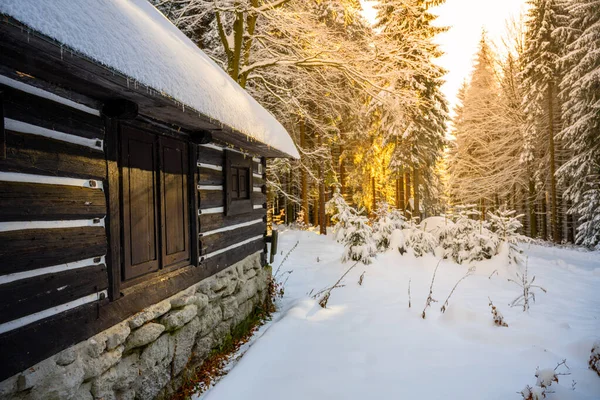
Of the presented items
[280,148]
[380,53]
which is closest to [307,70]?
[380,53]

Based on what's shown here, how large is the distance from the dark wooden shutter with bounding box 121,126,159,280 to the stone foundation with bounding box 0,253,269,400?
509 millimetres

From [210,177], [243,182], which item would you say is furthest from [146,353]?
[243,182]

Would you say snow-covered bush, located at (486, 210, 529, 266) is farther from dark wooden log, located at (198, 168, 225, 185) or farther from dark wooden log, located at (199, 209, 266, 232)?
dark wooden log, located at (198, 168, 225, 185)

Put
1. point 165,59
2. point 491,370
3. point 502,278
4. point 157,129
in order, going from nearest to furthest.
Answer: point 165,59 → point 157,129 → point 491,370 → point 502,278

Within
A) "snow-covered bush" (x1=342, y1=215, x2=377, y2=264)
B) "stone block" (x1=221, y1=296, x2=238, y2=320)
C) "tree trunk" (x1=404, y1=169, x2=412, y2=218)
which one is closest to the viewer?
"stone block" (x1=221, y1=296, x2=238, y2=320)

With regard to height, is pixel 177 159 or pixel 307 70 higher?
pixel 307 70

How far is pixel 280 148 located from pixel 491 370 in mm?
4378

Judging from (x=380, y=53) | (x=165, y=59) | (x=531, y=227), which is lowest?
(x=531, y=227)

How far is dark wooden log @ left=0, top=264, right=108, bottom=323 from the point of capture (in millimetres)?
2076

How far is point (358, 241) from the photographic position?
384 inches

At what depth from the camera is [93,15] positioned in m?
2.24

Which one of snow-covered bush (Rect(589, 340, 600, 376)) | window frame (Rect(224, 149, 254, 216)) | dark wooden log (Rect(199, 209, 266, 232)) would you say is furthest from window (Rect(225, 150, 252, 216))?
snow-covered bush (Rect(589, 340, 600, 376))

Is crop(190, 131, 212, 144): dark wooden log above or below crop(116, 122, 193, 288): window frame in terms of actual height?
above

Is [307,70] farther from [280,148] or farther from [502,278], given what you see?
[502,278]
